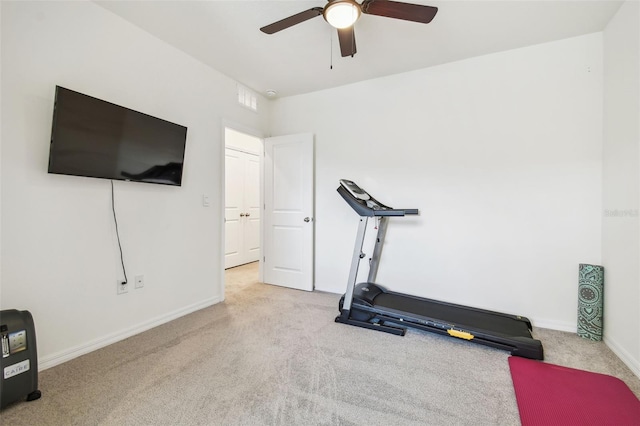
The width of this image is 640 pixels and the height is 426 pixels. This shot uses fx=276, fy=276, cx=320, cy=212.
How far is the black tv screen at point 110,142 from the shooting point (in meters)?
1.89

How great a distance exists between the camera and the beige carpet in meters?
1.51

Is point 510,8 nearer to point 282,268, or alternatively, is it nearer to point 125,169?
point 125,169

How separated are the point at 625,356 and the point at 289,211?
3.41m

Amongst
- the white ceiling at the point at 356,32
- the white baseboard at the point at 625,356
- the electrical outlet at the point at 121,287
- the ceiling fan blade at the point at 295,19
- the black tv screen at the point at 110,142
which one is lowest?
the white baseboard at the point at 625,356

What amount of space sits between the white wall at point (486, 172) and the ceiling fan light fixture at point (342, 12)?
1.62 metres

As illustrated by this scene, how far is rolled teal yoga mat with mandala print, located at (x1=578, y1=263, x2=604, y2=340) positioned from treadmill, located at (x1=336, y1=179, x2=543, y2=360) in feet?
1.43

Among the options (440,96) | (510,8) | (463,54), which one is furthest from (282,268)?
(510,8)

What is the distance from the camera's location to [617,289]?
7.13ft

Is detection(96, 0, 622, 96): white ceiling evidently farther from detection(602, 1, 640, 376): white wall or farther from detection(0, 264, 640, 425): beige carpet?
detection(0, 264, 640, 425): beige carpet

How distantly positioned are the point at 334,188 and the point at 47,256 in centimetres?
280

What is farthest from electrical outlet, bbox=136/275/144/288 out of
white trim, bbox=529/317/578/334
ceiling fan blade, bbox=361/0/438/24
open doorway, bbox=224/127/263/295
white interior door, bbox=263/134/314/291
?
white trim, bbox=529/317/578/334

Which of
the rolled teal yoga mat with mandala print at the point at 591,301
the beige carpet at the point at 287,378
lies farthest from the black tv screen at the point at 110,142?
the rolled teal yoga mat with mandala print at the point at 591,301

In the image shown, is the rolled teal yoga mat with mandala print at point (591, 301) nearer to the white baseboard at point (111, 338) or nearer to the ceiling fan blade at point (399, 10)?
the ceiling fan blade at point (399, 10)

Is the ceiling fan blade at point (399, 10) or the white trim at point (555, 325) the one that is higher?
the ceiling fan blade at point (399, 10)
